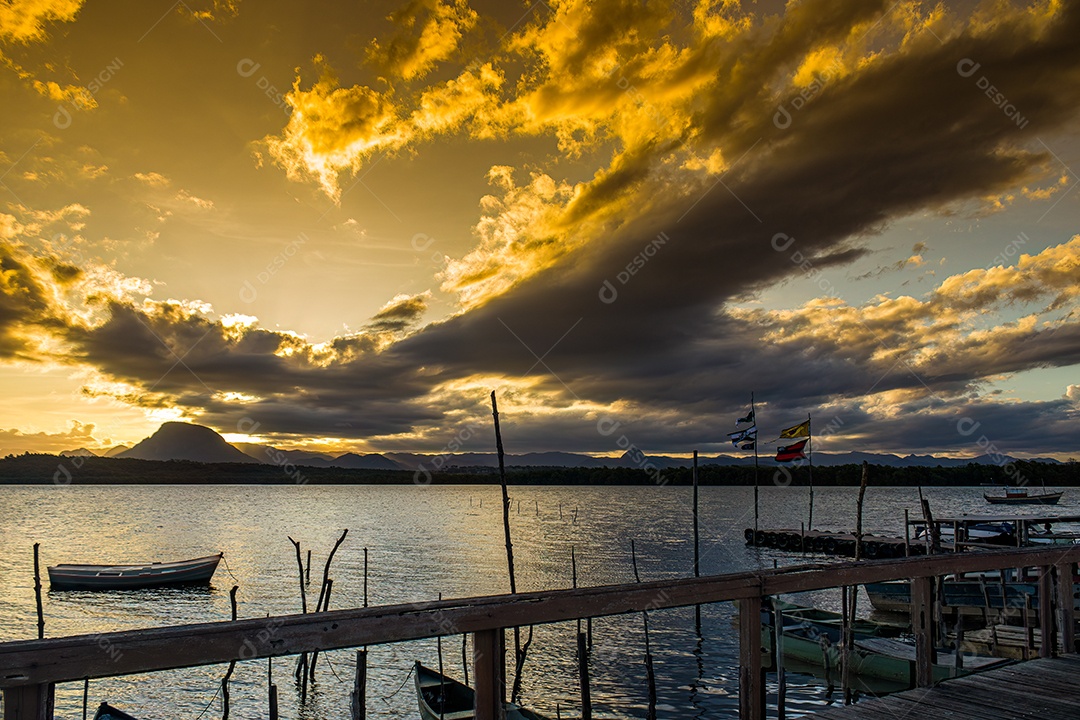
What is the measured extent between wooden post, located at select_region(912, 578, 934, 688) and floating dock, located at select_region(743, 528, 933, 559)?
142ft

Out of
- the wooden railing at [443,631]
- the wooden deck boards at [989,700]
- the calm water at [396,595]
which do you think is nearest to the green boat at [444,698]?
the calm water at [396,595]

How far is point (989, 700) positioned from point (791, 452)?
36346mm

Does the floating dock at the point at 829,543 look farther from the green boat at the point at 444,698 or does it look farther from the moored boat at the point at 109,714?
the moored boat at the point at 109,714

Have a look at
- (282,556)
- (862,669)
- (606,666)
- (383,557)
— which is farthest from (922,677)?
(282,556)

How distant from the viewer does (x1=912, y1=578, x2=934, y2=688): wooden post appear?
7035 millimetres

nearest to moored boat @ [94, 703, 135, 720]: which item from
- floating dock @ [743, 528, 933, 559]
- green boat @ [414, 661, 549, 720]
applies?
Result: green boat @ [414, 661, 549, 720]

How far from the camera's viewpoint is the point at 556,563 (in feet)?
197

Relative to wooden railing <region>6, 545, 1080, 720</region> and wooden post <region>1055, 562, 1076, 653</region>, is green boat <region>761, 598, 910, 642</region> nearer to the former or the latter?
wooden post <region>1055, 562, 1076, 653</region>

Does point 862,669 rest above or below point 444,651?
above

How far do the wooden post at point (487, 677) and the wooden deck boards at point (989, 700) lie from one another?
3.27 metres

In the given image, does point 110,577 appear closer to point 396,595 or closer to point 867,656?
point 396,595

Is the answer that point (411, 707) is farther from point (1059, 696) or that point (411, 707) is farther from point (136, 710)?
point (1059, 696)

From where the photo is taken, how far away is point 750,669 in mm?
5656

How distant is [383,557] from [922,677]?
204ft
